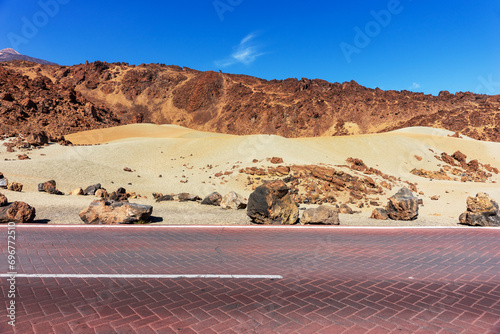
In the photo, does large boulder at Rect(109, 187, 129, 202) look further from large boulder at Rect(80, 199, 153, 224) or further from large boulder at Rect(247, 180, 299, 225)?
large boulder at Rect(247, 180, 299, 225)

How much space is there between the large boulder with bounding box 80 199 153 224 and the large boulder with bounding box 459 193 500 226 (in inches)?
453

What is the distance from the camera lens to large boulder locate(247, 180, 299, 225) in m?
10.3

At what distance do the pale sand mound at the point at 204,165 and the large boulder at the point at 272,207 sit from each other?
2.43 feet

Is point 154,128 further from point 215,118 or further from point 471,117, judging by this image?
point 471,117

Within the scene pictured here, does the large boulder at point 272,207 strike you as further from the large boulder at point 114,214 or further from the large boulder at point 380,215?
the large boulder at point 380,215

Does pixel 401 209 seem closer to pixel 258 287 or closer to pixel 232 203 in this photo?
pixel 232 203

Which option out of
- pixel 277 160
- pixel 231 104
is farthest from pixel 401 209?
pixel 231 104

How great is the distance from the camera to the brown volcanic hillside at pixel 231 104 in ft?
181

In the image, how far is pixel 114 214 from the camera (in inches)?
386

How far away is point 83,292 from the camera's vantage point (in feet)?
13.9

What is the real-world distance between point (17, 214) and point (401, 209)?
13.7 metres

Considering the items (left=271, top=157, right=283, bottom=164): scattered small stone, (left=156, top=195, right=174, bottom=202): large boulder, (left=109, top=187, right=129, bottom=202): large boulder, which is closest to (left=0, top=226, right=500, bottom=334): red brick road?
(left=109, top=187, right=129, bottom=202): large boulder

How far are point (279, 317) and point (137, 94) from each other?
8986 cm

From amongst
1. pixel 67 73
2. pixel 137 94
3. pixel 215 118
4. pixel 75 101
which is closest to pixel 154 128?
pixel 75 101
